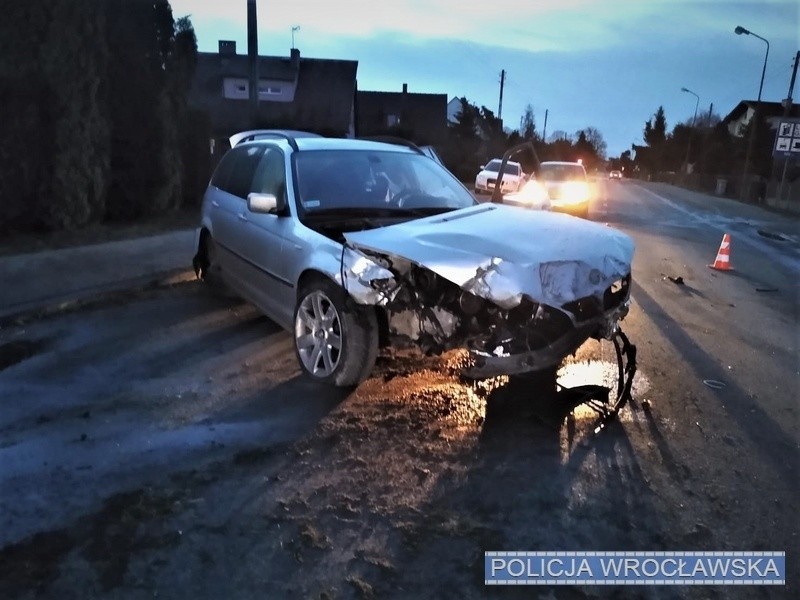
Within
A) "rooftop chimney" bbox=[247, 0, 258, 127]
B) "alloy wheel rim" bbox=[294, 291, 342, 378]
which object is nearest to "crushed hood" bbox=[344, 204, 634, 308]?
"alloy wheel rim" bbox=[294, 291, 342, 378]

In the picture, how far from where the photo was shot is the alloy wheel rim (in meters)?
4.85

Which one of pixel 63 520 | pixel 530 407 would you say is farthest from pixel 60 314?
pixel 530 407

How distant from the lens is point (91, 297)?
7688 millimetres

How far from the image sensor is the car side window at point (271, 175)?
18.9ft

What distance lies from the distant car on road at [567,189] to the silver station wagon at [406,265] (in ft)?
42.5

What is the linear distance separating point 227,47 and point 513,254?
49.1 meters

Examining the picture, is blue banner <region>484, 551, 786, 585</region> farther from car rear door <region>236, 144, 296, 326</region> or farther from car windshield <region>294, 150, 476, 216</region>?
car windshield <region>294, 150, 476, 216</region>

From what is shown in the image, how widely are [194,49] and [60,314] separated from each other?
927 centimetres

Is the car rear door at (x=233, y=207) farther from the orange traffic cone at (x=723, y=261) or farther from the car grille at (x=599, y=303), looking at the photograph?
the orange traffic cone at (x=723, y=261)

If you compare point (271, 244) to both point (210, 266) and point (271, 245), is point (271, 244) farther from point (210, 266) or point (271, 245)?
point (210, 266)

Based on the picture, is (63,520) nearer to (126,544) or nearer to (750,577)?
(126,544)

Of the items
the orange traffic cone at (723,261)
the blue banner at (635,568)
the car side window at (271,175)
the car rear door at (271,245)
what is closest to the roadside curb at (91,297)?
the car rear door at (271,245)

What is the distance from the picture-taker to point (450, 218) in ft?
16.9

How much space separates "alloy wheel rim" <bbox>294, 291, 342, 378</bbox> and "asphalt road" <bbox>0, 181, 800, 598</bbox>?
0.61 ft
